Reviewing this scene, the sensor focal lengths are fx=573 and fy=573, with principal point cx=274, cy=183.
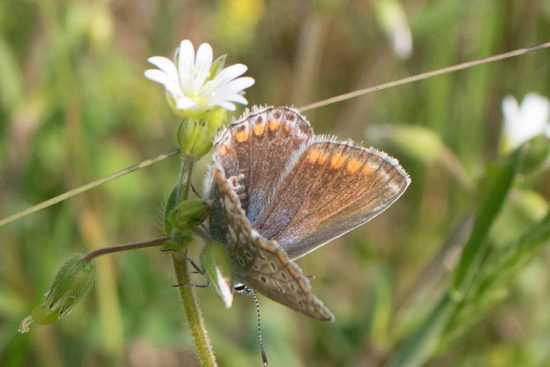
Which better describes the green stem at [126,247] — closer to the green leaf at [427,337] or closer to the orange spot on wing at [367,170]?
the orange spot on wing at [367,170]

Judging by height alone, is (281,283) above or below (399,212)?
below

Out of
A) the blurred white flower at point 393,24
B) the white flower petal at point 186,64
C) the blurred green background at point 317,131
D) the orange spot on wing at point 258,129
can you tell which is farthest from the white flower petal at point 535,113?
the white flower petal at point 186,64

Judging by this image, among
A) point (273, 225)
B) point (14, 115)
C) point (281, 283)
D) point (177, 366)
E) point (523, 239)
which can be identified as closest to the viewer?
point (281, 283)

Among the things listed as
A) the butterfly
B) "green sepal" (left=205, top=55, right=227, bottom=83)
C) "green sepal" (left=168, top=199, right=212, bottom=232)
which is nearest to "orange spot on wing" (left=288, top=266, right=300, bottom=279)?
"green sepal" (left=168, top=199, right=212, bottom=232)

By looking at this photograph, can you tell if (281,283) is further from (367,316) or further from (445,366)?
(445,366)

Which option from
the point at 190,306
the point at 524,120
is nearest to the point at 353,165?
the point at 190,306

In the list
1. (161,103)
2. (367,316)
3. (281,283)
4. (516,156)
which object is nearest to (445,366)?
(367,316)

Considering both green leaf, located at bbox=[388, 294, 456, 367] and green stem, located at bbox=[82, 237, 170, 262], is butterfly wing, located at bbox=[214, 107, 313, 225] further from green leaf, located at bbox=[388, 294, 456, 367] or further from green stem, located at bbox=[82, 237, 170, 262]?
green leaf, located at bbox=[388, 294, 456, 367]
